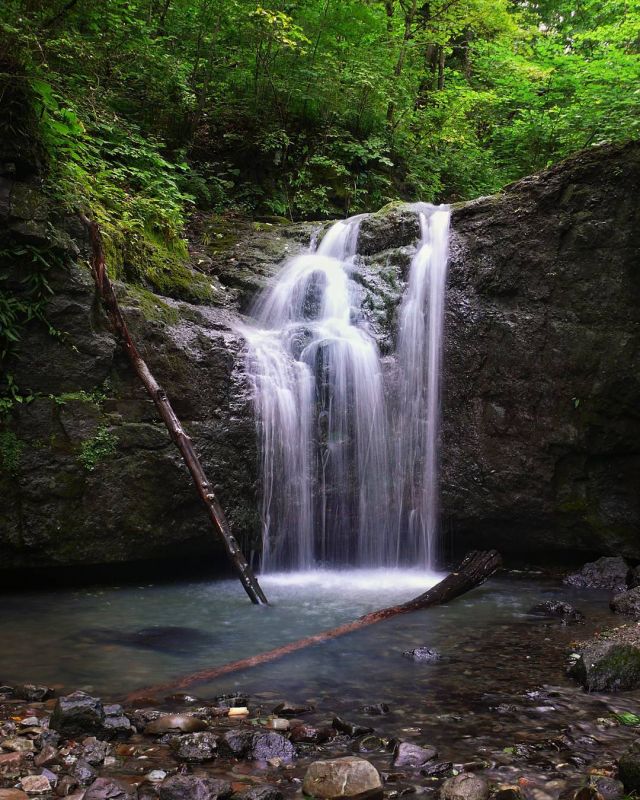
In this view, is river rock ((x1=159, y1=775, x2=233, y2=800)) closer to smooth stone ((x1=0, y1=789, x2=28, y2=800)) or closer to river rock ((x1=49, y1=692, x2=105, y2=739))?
smooth stone ((x1=0, y1=789, x2=28, y2=800))

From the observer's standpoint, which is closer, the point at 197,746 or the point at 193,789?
the point at 193,789

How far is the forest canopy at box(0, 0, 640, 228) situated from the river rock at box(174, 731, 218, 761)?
21.6ft

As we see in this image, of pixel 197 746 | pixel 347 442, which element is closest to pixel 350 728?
pixel 197 746

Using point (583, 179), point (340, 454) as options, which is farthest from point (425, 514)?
point (583, 179)

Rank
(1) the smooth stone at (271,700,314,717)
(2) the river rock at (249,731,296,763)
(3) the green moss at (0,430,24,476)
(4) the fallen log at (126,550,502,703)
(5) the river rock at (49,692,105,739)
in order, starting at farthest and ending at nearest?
(3) the green moss at (0,430,24,476) < (4) the fallen log at (126,550,502,703) < (1) the smooth stone at (271,700,314,717) < (5) the river rock at (49,692,105,739) < (2) the river rock at (249,731,296,763)

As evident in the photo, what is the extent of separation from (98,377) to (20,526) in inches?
64.5

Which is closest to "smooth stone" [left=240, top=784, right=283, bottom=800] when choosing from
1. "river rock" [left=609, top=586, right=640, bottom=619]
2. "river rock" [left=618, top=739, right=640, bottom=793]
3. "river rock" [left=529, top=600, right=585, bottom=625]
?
"river rock" [left=618, top=739, right=640, bottom=793]

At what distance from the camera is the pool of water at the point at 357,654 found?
3414 millimetres

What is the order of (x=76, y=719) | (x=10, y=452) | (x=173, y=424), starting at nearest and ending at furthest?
1. (x=76, y=719)
2. (x=10, y=452)
3. (x=173, y=424)

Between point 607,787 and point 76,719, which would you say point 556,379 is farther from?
point 76,719

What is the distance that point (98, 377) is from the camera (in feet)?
21.5

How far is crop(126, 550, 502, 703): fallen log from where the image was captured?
13.2 ft

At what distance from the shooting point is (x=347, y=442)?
25.5 ft

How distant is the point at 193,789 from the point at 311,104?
43.3ft
